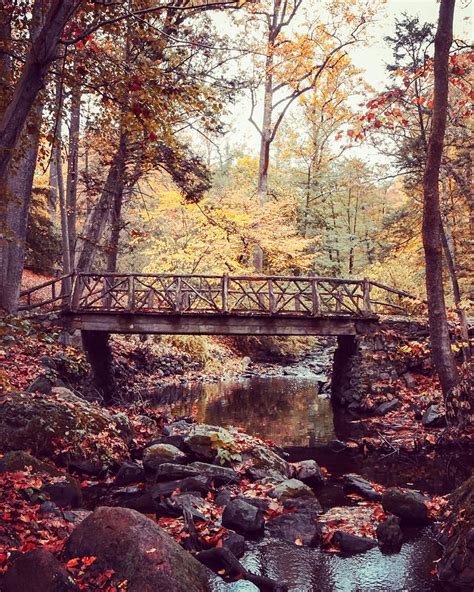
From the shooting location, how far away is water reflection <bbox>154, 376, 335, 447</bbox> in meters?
11.6

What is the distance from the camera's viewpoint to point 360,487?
24.3ft

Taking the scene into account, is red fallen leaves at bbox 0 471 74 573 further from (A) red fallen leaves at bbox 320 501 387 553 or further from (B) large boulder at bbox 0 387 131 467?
(A) red fallen leaves at bbox 320 501 387 553

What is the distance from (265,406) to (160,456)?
6.68m

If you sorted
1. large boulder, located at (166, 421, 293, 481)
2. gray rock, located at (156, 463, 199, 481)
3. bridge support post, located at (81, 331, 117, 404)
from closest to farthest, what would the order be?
gray rock, located at (156, 463, 199, 481), large boulder, located at (166, 421, 293, 481), bridge support post, located at (81, 331, 117, 404)

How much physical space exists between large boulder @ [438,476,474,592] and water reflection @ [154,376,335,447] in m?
5.60

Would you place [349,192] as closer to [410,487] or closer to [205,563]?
[410,487]

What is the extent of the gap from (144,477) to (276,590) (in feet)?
11.2

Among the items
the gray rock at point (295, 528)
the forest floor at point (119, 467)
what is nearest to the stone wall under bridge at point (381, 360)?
the forest floor at point (119, 467)

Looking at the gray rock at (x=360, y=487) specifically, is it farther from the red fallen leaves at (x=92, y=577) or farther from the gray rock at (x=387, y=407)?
the gray rock at (x=387, y=407)

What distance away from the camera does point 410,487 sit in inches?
302

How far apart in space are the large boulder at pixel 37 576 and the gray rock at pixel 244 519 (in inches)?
103

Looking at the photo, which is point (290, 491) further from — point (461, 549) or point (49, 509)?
point (49, 509)

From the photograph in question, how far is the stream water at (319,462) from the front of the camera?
493 cm

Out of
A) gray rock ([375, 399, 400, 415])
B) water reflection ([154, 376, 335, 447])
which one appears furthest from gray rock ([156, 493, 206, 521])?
gray rock ([375, 399, 400, 415])
